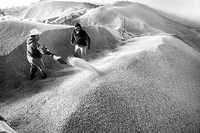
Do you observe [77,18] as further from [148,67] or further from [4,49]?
[148,67]

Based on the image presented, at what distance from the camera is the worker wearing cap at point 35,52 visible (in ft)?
15.5

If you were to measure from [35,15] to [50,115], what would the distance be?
41.2 ft

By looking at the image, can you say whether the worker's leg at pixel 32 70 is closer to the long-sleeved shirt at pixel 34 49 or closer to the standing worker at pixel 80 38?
the long-sleeved shirt at pixel 34 49

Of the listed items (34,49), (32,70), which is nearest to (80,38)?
(34,49)

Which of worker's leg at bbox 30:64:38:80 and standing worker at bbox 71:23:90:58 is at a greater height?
standing worker at bbox 71:23:90:58

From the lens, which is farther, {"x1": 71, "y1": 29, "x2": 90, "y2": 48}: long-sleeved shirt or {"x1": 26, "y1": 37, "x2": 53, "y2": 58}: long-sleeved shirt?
{"x1": 71, "y1": 29, "x2": 90, "y2": 48}: long-sleeved shirt

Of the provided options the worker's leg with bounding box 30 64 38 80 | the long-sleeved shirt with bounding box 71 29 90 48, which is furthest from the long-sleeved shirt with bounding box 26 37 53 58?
the long-sleeved shirt with bounding box 71 29 90 48

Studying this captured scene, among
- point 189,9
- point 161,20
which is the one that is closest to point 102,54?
point 161,20

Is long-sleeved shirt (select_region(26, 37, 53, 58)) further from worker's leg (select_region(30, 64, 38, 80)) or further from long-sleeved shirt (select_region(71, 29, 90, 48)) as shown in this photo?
long-sleeved shirt (select_region(71, 29, 90, 48))

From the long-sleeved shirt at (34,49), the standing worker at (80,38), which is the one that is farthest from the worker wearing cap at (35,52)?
the standing worker at (80,38)

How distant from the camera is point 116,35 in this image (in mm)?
9125

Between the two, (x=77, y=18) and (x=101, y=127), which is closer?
(x=101, y=127)

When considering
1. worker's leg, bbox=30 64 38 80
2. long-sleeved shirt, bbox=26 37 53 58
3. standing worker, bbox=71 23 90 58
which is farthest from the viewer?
standing worker, bbox=71 23 90 58

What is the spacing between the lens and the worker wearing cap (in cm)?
472
